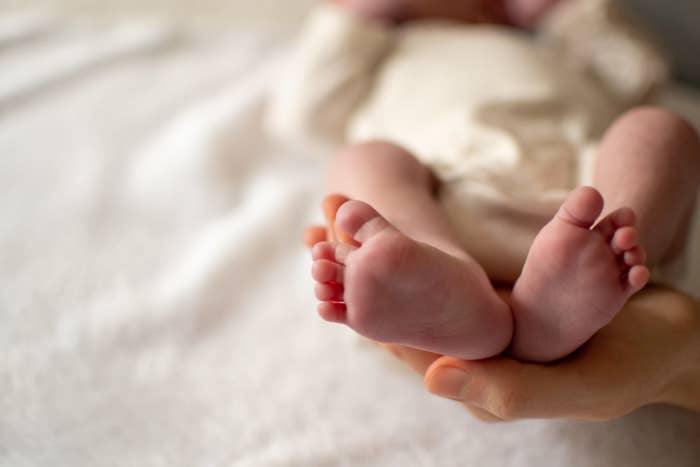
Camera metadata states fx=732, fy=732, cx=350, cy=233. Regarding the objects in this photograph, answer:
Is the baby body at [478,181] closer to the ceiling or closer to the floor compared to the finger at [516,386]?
closer to the ceiling

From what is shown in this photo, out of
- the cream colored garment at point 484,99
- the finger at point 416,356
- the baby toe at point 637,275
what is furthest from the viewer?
the cream colored garment at point 484,99

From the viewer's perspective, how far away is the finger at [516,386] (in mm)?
532

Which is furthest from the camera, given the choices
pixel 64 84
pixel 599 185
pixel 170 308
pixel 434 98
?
pixel 64 84

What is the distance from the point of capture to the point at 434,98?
0.91 meters

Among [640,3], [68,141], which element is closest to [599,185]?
[640,3]

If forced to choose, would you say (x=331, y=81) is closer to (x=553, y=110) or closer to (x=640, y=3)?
(x=553, y=110)

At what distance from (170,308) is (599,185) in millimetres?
462

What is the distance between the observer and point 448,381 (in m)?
0.53

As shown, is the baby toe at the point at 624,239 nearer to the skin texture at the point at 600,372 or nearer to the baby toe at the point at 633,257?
the baby toe at the point at 633,257

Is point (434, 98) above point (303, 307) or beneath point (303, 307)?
above

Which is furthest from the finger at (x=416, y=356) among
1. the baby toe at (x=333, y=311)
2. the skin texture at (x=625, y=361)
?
the baby toe at (x=333, y=311)

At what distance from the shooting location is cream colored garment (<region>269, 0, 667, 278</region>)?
69 centimetres

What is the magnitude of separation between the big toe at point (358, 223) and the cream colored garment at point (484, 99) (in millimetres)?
157

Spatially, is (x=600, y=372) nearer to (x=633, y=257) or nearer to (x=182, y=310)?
(x=633, y=257)
